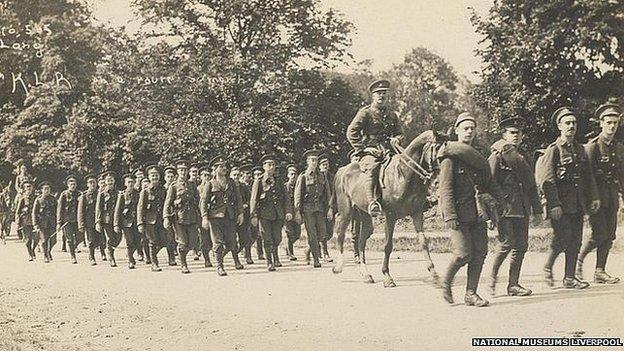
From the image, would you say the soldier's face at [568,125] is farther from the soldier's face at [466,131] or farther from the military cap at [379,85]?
the military cap at [379,85]

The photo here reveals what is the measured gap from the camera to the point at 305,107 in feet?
43.1

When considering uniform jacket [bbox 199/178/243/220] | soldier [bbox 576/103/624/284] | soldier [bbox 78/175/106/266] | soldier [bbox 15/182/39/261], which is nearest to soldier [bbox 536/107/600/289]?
soldier [bbox 576/103/624/284]

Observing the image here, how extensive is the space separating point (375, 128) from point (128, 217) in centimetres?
609

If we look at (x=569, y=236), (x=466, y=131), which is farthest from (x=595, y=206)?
(x=466, y=131)

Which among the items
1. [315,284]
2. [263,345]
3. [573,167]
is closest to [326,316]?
[263,345]

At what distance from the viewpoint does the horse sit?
798 cm

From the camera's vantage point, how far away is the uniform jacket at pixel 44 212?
14.9 m

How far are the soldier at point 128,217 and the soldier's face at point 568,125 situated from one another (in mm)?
8490

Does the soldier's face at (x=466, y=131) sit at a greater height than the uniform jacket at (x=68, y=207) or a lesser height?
lesser

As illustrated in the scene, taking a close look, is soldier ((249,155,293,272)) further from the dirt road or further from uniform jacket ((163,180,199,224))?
uniform jacket ((163,180,199,224))

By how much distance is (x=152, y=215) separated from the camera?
1266 centimetres

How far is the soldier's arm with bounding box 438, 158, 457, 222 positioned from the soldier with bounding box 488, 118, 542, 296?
802 millimetres

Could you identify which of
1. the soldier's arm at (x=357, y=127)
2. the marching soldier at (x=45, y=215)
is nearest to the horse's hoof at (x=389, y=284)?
the soldier's arm at (x=357, y=127)

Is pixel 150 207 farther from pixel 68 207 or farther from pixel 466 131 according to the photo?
pixel 466 131
